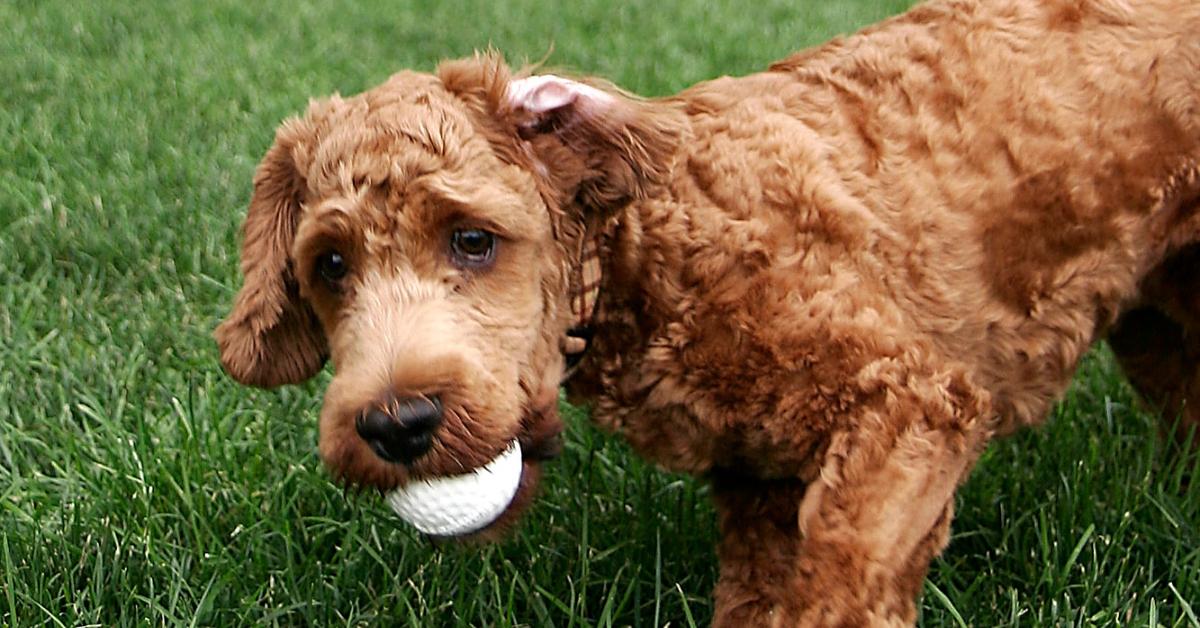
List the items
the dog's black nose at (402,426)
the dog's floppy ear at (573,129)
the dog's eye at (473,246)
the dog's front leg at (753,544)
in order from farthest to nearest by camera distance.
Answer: the dog's front leg at (753,544), the dog's floppy ear at (573,129), the dog's eye at (473,246), the dog's black nose at (402,426)

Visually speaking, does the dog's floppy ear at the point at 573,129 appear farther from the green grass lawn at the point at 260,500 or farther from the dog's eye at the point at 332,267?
the green grass lawn at the point at 260,500

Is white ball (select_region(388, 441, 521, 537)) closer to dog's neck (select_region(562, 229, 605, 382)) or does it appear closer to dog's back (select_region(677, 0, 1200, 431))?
dog's neck (select_region(562, 229, 605, 382))

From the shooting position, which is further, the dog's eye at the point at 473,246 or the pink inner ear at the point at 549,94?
the pink inner ear at the point at 549,94

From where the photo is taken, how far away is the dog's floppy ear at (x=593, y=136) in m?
2.38

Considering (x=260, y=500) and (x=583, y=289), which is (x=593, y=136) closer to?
(x=583, y=289)

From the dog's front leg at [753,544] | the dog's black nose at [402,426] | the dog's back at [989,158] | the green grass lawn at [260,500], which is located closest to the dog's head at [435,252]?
the dog's black nose at [402,426]

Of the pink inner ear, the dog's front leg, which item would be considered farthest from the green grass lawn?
the pink inner ear

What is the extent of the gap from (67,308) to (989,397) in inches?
104

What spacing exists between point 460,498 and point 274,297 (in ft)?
1.91

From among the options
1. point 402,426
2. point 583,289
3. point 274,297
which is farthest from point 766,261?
point 274,297

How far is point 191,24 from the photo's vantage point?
6922 millimetres

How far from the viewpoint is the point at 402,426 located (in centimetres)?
203

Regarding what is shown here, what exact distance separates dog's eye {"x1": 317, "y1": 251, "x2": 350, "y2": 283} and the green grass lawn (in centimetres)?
52

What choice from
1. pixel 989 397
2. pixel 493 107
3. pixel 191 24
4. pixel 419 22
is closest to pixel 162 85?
pixel 191 24
